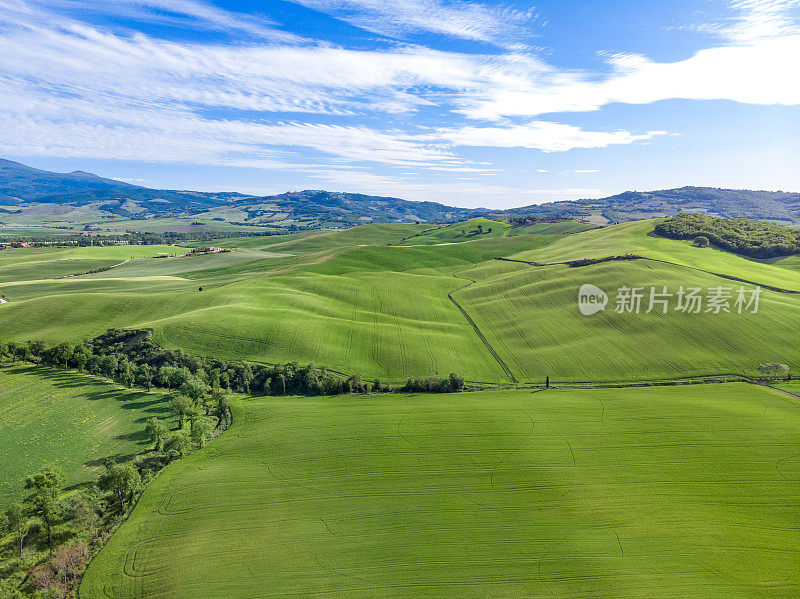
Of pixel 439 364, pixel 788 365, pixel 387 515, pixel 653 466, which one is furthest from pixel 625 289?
pixel 387 515

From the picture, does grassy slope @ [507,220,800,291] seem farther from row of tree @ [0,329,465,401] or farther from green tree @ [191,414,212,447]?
green tree @ [191,414,212,447]

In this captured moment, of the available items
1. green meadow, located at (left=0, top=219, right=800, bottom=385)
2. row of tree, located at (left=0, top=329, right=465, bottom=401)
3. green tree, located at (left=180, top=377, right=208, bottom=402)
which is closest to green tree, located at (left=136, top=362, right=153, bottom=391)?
row of tree, located at (left=0, top=329, right=465, bottom=401)

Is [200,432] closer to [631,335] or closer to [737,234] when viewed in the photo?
[631,335]

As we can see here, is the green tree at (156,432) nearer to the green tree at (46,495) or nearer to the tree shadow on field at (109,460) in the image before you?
the tree shadow on field at (109,460)

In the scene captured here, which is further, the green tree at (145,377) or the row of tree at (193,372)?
the row of tree at (193,372)

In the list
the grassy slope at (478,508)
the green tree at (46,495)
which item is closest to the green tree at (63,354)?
the green tree at (46,495)

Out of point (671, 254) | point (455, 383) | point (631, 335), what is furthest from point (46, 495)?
point (671, 254)
